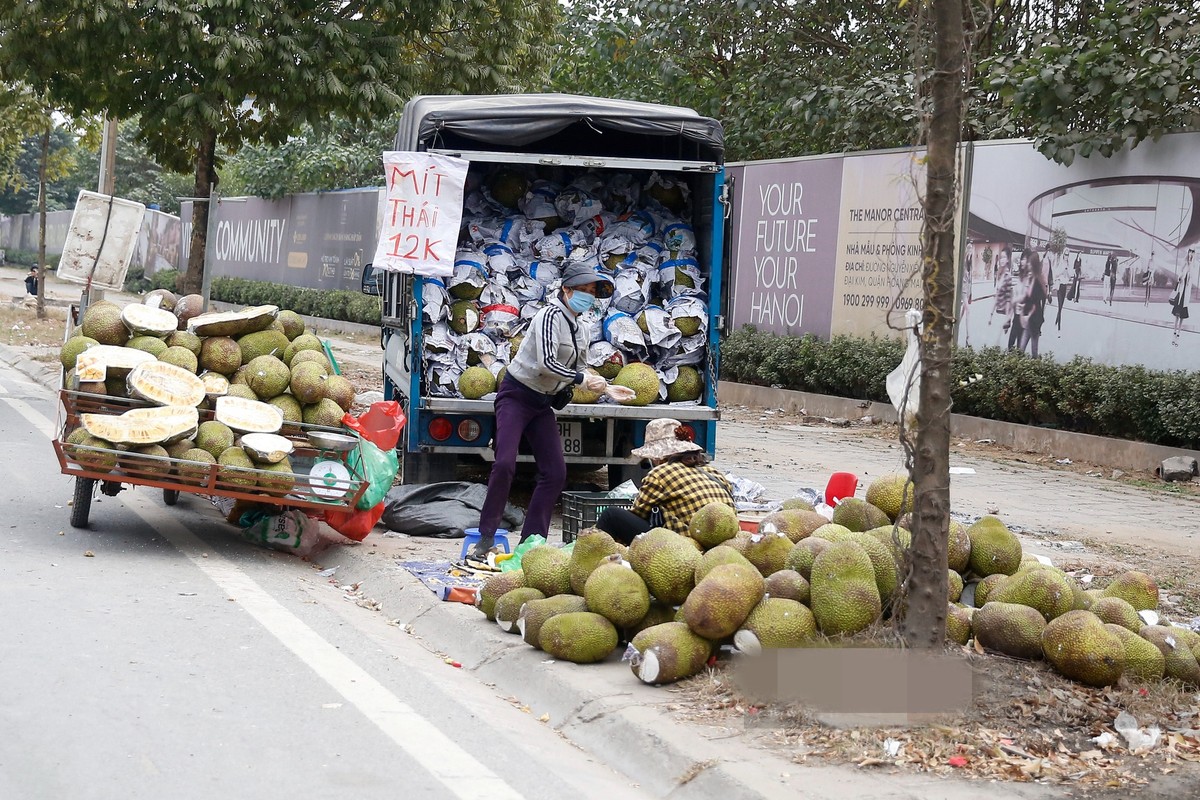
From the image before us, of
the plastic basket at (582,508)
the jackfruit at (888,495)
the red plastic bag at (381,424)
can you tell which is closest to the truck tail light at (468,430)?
the red plastic bag at (381,424)

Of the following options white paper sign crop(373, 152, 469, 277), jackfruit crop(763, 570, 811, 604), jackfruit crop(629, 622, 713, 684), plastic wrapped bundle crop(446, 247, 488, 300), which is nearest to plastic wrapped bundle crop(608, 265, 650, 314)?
plastic wrapped bundle crop(446, 247, 488, 300)

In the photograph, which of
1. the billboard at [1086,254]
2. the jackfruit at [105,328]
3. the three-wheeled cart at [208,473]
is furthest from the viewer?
the billboard at [1086,254]

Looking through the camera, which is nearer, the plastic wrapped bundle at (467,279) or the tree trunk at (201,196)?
the plastic wrapped bundle at (467,279)

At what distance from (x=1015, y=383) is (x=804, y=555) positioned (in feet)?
30.8

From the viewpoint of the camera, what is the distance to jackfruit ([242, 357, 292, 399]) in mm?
8820

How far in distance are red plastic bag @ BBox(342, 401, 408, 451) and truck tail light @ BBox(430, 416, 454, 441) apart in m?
0.83

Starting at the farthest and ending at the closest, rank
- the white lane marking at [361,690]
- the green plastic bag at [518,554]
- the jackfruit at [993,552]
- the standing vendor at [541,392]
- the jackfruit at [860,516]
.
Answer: the standing vendor at [541,392]
the green plastic bag at [518,554]
the jackfruit at [860,516]
the jackfruit at [993,552]
the white lane marking at [361,690]

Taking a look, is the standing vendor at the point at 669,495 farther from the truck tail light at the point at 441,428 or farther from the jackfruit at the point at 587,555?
the truck tail light at the point at 441,428

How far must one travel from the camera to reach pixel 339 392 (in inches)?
353

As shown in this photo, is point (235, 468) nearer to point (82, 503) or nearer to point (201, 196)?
point (82, 503)

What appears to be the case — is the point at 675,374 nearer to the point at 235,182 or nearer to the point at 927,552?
the point at 927,552

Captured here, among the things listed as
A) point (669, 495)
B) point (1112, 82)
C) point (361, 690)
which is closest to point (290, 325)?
point (669, 495)

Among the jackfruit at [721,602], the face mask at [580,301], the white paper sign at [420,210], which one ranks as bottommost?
the jackfruit at [721,602]

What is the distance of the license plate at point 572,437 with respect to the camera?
32.6 feet
